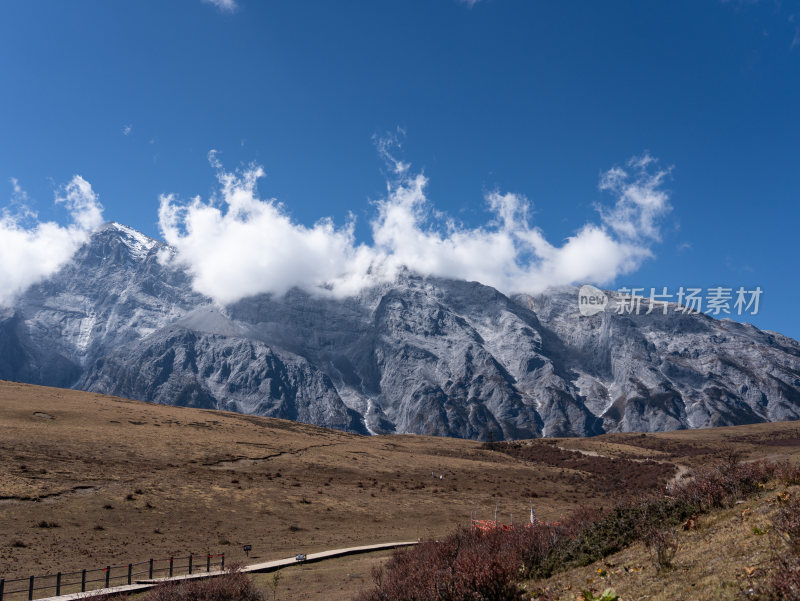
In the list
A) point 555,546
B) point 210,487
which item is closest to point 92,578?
point 555,546

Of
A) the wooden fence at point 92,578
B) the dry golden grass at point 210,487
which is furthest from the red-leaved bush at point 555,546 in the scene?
the dry golden grass at point 210,487

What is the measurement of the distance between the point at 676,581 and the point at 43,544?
35754 millimetres

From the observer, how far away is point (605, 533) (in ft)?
56.4

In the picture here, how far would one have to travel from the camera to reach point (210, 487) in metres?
52.7

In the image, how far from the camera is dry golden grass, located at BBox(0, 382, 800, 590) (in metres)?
36.8

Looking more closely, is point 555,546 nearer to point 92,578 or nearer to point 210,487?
point 92,578

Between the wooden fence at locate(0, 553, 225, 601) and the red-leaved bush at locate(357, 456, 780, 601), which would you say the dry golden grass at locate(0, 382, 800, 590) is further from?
the red-leaved bush at locate(357, 456, 780, 601)

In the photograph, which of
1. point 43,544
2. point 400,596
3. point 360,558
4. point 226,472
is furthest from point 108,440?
point 400,596

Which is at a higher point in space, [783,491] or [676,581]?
[783,491]

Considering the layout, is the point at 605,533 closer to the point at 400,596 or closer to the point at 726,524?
the point at 726,524

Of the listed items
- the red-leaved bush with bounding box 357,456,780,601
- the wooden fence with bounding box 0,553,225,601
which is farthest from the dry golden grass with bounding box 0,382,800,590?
the red-leaved bush with bounding box 357,456,780,601

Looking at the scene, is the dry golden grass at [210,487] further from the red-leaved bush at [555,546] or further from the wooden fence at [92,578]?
the red-leaved bush at [555,546]

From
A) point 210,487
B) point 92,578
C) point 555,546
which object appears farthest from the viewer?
point 210,487

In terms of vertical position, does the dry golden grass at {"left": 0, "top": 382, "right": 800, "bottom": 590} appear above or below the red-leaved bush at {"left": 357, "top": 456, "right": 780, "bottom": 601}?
below
